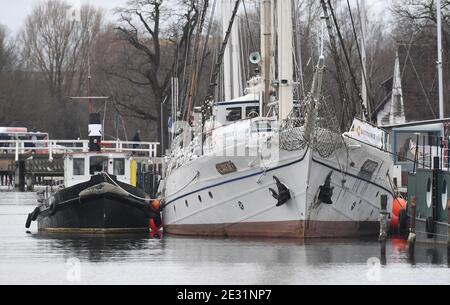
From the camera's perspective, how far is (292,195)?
117 feet

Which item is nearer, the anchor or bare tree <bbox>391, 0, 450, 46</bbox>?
the anchor

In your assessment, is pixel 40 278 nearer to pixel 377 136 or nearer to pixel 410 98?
pixel 377 136

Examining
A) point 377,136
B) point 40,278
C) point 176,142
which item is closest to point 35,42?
point 176,142

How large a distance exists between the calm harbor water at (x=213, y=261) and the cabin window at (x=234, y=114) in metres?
3.88

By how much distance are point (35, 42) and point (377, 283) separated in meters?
92.5

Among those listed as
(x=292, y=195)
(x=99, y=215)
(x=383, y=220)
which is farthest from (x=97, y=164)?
(x=383, y=220)

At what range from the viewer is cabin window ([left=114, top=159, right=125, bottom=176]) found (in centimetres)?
4350

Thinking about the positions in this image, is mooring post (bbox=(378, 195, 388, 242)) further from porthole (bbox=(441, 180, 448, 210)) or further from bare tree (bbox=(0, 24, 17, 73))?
bare tree (bbox=(0, 24, 17, 73))

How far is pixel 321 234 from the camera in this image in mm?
36281

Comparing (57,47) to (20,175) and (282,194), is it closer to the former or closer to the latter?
(20,175)

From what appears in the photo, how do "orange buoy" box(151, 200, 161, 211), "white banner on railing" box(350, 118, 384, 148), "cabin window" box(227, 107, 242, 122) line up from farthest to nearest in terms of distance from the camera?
"orange buoy" box(151, 200, 161, 211) → "cabin window" box(227, 107, 242, 122) → "white banner on railing" box(350, 118, 384, 148)

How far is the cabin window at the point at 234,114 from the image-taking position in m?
39.8

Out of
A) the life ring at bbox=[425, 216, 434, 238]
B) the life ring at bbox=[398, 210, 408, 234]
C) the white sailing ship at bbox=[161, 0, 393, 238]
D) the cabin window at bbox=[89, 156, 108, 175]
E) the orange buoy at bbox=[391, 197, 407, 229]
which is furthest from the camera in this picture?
the cabin window at bbox=[89, 156, 108, 175]

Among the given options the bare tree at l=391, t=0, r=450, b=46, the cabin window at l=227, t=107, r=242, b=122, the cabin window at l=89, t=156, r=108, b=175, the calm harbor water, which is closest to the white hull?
the calm harbor water
